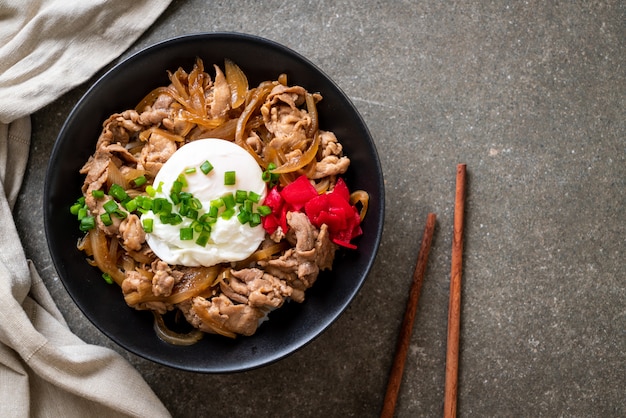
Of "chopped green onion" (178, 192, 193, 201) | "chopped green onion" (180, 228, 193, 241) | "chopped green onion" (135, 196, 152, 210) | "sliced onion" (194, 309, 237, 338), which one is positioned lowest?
"sliced onion" (194, 309, 237, 338)

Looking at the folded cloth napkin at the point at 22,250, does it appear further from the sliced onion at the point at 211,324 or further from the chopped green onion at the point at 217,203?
the chopped green onion at the point at 217,203

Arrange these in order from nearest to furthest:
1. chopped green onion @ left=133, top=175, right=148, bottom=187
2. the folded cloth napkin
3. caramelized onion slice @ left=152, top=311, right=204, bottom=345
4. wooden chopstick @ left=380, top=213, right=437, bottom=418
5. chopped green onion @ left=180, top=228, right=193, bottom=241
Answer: chopped green onion @ left=180, top=228, right=193, bottom=241
chopped green onion @ left=133, top=175, right=148, bottom=187
caramelized onion slice @ left=152, top=311, right=204, bottom=345
the folded cloth napkin
wooden chopstick @ left=380, top=213, right=437, bottom=418

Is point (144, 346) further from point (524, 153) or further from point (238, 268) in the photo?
point (524, 153)

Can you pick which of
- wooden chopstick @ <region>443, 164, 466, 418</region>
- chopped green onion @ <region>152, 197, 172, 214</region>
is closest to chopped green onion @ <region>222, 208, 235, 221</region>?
chopped green onion @ <region>152, 197, 172, 214</region>

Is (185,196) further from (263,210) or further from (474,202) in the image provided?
(474,202)

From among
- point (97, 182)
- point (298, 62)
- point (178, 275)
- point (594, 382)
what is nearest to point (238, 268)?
point (178, 275)

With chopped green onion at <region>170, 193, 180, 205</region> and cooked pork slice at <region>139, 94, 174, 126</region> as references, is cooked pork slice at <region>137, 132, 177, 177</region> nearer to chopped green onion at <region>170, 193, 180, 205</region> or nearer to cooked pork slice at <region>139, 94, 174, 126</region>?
cooked pork slice at <region>139, 94, 174, 126</region>

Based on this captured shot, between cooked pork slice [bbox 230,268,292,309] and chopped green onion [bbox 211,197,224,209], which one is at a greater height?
chopped green onion [bbox 211,197,224,209]

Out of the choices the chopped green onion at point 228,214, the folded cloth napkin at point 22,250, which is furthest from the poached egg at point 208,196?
the folded cloth napkin at point 22,250

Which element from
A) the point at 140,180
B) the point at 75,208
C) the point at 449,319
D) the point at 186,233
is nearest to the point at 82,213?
the point at 75,208
